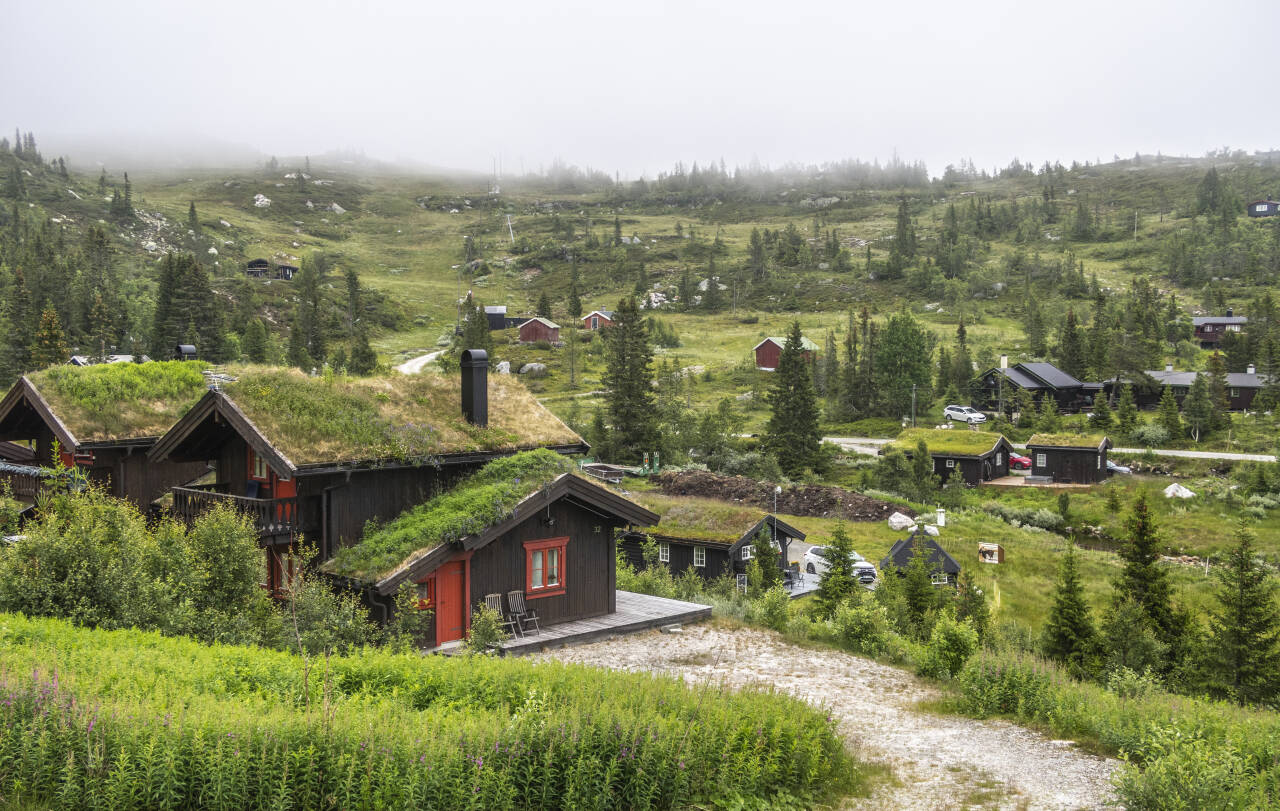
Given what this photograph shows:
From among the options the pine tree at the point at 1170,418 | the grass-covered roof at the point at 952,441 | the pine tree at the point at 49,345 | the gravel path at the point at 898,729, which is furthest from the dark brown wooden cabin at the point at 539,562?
the pine tree at the point at 1170,418

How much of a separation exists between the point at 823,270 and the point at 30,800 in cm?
13872

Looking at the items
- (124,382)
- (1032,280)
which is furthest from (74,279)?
(1032,280)

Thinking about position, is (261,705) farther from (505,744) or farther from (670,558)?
(670,558)

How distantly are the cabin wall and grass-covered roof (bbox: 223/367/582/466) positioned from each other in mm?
2198

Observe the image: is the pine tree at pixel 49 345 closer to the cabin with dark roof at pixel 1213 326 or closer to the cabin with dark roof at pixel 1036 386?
the cabin with dark roof at pixel 1036 386

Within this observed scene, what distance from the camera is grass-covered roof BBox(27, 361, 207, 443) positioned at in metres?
21.6

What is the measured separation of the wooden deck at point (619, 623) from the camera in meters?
17.7

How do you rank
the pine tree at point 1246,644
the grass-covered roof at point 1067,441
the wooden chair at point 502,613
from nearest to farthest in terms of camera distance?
1. the wooden chair at point 502,613
2. the pine tree at point 1246,644
3. the grass-covered roof at point 1067,441

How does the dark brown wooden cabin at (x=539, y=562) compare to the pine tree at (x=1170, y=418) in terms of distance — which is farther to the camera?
the pine tree at (x=1170, y=418)

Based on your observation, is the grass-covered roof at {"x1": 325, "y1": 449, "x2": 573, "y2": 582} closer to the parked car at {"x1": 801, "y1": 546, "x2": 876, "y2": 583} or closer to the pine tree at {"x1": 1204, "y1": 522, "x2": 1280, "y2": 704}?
the pine tree at {"x1": 1204, "y1": 522, "x2": 1280, "y2": 704}

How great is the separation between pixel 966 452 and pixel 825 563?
28.1m

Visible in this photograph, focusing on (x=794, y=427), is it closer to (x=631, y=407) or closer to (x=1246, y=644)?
(x=631, y=407)

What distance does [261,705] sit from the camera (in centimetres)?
834

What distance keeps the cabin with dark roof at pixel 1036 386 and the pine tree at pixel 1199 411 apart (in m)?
11.3
